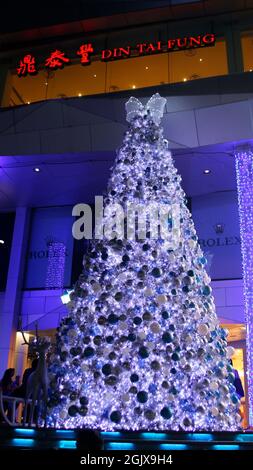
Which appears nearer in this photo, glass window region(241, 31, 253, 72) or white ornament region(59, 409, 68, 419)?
white ornament region(59, 409, 68, 419)

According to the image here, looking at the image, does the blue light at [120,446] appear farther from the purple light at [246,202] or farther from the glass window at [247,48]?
the glass window at [247,48]

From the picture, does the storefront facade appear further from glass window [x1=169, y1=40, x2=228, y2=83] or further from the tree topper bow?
the tree topper bow

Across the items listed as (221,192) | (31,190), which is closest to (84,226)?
(31,190)

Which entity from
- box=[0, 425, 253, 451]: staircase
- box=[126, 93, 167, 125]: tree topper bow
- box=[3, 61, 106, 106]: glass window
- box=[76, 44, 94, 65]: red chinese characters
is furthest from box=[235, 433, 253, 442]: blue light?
box=[76, 44, 94, 65]: red chinese characters

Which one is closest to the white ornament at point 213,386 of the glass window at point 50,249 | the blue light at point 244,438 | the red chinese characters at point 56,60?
the blue light at point 244,438

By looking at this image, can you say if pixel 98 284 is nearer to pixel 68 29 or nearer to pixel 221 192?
pixel 221 192

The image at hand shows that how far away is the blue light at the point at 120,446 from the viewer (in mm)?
3072

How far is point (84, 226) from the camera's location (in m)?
10.3

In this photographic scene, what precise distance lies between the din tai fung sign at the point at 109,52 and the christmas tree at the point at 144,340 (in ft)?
19.6

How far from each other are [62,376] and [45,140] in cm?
531

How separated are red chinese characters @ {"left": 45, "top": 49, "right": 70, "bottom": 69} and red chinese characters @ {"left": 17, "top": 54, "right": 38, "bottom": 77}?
1.08 feet

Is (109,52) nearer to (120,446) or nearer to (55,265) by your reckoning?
(55,265)

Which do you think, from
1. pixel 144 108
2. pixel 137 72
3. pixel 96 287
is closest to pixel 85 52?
pixel 137 72

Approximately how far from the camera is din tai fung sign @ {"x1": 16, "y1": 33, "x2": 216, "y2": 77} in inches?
375
